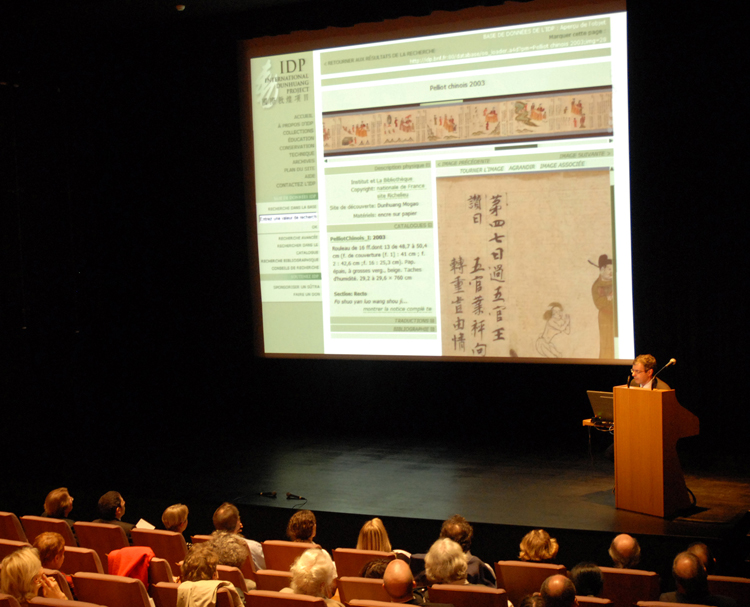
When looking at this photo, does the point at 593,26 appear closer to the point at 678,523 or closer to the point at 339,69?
the point at 339,69

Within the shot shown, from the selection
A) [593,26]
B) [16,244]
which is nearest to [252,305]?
[16,244]

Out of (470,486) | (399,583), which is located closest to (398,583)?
(399,583)

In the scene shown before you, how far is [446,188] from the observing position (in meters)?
6.59

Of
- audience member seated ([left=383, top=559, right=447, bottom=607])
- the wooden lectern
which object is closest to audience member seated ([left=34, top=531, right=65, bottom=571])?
audience member seated ([left=383, top=559, right=447, bottom=607])

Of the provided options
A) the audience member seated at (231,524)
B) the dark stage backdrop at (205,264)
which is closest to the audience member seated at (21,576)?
the audience member seated at (231,524)

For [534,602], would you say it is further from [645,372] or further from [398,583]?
[645,372]

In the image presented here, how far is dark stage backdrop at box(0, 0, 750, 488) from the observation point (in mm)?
5973

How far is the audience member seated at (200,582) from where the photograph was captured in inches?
114

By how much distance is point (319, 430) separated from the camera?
24.8 feet

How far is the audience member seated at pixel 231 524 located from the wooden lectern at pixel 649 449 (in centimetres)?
219

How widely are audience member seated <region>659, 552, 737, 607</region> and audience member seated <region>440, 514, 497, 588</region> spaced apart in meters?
0.80

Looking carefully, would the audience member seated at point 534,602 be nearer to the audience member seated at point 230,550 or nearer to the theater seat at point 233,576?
the theater seat at point 233,576

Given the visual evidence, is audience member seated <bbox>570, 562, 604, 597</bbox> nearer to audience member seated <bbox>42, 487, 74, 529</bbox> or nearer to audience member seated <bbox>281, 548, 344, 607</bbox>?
audience member seated <bbox>281, 548, 344, 607</bbox>

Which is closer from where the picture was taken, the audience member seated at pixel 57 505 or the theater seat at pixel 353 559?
the theater seat at pixel 353 559
